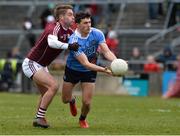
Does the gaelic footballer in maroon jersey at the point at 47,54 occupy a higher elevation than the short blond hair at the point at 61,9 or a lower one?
lower

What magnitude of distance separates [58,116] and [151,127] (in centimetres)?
352

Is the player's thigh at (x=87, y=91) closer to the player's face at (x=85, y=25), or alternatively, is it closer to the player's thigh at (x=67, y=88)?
the player's thigh at (x=67, y=88)

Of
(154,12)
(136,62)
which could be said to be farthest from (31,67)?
(154,12)

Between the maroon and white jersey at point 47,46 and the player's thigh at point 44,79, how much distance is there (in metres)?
0.22

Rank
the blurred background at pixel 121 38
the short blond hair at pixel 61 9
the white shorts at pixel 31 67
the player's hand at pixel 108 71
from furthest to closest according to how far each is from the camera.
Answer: the blurred background at pixel 121 38 → the white shorts at pixel 31 67 → the short blond hair at pixel 61 9 → the player's hand at pixel 108 71

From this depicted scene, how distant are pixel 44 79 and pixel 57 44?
862 mm

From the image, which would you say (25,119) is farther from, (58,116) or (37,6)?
(37,6)

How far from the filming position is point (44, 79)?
13.8 meters

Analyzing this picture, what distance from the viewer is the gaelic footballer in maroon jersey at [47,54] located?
13617 mm

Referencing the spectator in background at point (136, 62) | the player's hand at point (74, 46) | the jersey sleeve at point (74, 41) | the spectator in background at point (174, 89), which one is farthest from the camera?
the spectator in background at point (136, 62)

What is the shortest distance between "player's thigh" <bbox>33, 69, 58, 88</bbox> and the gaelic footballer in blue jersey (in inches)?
13.4

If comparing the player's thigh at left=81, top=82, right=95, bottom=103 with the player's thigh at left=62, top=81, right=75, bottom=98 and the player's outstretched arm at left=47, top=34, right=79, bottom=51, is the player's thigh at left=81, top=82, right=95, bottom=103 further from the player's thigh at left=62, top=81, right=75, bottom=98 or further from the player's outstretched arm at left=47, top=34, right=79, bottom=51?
the player's outstretched arm at left=47, top=34, right=79, bottom=51

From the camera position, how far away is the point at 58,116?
55.6ft

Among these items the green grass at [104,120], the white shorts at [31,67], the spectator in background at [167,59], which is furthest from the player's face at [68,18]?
the spectator in background at [167,59]
